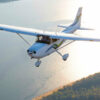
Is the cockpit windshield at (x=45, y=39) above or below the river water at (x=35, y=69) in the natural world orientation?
above

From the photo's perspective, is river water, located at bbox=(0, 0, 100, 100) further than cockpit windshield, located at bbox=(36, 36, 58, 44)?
Yes

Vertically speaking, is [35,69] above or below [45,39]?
below

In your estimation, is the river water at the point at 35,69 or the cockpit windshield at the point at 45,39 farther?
the river water at the point at 35,69

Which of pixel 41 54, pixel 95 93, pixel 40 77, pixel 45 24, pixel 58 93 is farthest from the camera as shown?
pixel 45 24

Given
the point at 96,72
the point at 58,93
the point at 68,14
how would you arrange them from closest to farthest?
the point at 58,93 < the point at 96,72 < the point at 68,14

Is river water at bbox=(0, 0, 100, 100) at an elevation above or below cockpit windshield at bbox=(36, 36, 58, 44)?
below

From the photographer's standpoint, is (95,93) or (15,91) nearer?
(95,93)

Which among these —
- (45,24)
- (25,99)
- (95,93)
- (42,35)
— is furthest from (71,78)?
(42,35)

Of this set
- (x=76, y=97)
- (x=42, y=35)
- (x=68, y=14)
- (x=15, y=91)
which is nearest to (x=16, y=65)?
(x=15, y=91)

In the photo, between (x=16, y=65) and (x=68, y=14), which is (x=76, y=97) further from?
(x=68, y=14)

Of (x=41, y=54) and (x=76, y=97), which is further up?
(x=41, y=54)

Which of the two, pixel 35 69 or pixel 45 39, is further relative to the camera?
pixel 35 69
